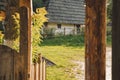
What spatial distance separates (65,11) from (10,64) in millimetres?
33686

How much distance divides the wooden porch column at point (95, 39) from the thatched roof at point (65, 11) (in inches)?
1281

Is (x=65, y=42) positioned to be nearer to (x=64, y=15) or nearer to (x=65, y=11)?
(x=64, y=15)

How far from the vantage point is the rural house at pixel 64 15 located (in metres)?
35.8

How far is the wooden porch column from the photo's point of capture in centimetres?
285

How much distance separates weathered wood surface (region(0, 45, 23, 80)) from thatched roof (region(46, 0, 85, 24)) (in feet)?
102

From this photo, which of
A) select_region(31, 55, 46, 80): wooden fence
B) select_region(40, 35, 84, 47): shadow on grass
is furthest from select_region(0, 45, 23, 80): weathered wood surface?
select_region(40, 35, 84, 47): shadow on grass

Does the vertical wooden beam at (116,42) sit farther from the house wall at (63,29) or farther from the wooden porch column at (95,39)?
the house wall at (63,29)

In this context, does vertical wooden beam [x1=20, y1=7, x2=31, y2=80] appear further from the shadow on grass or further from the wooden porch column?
the shadow on grass

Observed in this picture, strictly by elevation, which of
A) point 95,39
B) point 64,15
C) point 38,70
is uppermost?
point 95,39

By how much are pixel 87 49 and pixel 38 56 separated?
10.1ft

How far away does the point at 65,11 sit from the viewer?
38.0 metres

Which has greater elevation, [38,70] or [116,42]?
[116,42]

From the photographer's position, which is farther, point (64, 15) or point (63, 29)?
point (64, 15)

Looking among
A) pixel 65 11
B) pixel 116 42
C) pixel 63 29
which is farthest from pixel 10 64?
pixel 65 11
